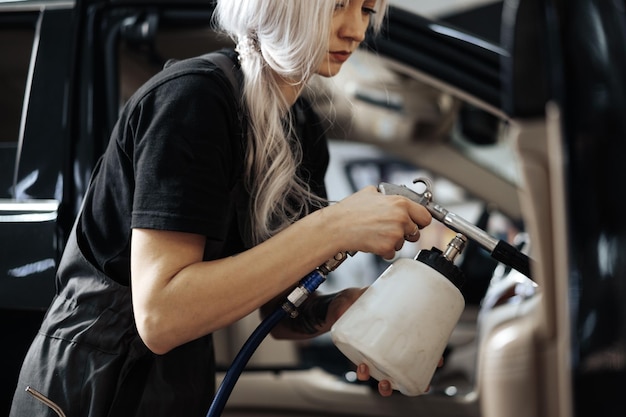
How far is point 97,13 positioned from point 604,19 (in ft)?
3.85

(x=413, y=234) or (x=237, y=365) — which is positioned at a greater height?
(x=413, y=234)

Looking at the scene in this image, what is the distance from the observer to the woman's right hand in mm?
1268

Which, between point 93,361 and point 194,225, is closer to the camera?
point 194,225

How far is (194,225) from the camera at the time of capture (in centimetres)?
120

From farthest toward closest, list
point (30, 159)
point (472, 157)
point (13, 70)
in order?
1. point (472, 157)
2. point (13, 70)
3. point (30, 159)

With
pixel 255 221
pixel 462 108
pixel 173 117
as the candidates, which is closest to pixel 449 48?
pixel 255 221

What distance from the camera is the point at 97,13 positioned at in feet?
5.91

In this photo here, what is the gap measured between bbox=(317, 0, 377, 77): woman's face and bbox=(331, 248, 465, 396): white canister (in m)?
0.36

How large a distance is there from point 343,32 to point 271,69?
0.43 ft

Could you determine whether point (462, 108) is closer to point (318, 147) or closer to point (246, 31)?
point (318, 147)

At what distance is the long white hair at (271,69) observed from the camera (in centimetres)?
130

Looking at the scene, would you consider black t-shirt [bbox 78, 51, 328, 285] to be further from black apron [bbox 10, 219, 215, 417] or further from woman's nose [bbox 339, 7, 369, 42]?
woman's nose [bbox 339, 7, 369, 42]

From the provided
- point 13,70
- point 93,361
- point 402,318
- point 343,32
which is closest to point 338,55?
point 343,32

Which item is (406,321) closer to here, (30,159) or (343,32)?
(343,32)
